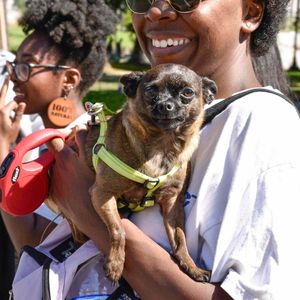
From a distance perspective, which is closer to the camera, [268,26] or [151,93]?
[151,93]

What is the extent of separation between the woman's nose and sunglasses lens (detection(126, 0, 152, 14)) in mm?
62

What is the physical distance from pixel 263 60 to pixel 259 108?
115 centimetres

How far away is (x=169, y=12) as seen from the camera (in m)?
2.15

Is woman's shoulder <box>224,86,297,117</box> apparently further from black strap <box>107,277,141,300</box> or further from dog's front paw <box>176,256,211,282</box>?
black strap <box>107,277,141,300</box>

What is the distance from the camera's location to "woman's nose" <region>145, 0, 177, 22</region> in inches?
84.5

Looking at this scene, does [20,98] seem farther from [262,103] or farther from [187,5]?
[262,103]

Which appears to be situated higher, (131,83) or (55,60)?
(131,83)

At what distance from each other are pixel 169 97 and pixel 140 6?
0.54 m

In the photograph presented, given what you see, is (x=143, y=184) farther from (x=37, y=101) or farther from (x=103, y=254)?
(x=37, y=101)

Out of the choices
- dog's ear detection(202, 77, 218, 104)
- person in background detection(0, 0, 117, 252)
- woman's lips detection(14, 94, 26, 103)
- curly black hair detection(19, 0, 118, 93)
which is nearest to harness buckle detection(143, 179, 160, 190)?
dog's ear detection(202, 77, 218, 104)

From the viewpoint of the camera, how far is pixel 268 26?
2.38 metres

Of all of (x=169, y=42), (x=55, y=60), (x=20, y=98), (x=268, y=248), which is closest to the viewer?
(x=268, y=248)

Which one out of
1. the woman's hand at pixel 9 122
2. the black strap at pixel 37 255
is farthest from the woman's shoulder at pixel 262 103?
the woman's hand at pixel 9 122

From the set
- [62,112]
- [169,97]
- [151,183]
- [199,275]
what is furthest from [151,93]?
[62,112]
